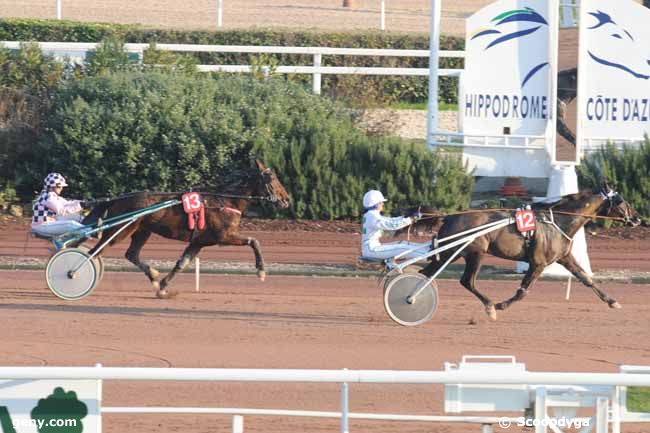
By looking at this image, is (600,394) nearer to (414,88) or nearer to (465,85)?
(465,85)

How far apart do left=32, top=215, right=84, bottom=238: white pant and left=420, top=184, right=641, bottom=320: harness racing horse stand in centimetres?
327

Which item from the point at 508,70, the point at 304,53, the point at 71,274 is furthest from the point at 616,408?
the point at 304,53

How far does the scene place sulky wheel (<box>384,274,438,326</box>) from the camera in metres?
11.0

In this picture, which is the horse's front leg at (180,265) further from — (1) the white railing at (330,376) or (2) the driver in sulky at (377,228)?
(1) the white railing at (330,376)

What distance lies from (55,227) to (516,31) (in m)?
6.16

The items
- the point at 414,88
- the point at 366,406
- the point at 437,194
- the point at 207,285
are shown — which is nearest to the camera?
the point at 366,406

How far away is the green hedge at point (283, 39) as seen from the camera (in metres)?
22.8

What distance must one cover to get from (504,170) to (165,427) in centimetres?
862

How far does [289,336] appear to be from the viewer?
35.9 ft

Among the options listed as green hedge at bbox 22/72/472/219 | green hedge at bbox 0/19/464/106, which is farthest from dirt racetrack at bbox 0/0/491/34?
green hedge at bbox 22/72/472/219

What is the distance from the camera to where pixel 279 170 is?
16.8 meters

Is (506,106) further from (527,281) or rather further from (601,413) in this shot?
(601,413)

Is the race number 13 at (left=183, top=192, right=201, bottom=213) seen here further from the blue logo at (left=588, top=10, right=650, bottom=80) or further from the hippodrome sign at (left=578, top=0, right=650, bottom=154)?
the blue logo at (left=588, top=10, right=650, bottom=80)

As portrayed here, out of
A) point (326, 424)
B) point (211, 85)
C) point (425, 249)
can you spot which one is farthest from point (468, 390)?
point (211, 85)
